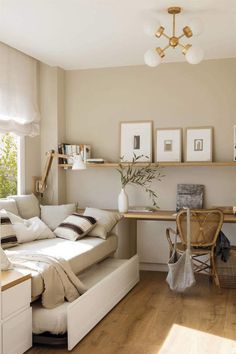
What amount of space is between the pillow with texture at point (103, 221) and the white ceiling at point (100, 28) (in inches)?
69.6

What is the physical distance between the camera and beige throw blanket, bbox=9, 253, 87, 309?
3340mm

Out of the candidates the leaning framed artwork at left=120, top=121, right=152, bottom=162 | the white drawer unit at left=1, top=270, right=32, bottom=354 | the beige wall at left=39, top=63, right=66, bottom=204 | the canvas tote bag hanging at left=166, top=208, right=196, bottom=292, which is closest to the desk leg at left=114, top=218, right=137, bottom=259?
the leaning framed artwork at left=120, top=121, right=152, bottom=162

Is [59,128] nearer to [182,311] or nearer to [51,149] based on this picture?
[51,149]

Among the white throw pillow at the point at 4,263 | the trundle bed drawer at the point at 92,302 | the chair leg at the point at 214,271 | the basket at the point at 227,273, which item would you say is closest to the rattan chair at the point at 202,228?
the chair leg at the point at 214,271

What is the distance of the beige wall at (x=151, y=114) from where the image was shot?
5.41 m

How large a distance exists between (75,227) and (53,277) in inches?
49.7

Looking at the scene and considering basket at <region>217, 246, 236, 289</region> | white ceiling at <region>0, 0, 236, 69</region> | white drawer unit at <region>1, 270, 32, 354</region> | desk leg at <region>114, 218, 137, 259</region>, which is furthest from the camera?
desk leg at <region>114, 218, 137, 259</region>

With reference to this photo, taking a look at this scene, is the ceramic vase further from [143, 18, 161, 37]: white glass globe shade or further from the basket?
[143, 18, 161, 37]: white glass globe shade

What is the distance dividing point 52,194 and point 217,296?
7.91ft

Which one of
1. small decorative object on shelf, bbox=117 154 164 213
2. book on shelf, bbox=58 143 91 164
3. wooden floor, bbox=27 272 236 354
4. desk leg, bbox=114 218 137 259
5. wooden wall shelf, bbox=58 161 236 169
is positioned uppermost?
book on shelf, bbox=58 143 91 164

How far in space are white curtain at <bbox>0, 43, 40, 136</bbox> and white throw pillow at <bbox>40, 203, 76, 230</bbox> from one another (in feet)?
3.06

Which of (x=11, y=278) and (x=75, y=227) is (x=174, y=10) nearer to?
(x=75, y=227)

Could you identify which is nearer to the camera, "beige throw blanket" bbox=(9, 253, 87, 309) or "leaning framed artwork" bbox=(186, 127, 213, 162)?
"beige throw blanket" bbox=(9, 253, 87, 309)

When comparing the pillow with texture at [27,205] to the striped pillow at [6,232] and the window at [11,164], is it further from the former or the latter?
the striped pillow at [6,232]
